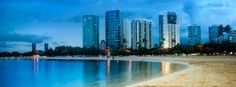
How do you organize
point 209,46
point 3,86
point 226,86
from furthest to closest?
1. point 209,46
2. point 3,86
3. point 226,86

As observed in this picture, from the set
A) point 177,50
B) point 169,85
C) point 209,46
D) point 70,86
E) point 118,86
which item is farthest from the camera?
point 177,50

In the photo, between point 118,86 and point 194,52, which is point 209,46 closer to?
point 194,52

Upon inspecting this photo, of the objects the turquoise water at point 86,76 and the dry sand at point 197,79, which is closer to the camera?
the dry sand at point 197,79

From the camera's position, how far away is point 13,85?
133 ft

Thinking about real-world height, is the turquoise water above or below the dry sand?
A: below

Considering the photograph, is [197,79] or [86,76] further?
[86,76]

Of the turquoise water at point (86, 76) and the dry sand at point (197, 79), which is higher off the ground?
the dry sand at point (197, 79)

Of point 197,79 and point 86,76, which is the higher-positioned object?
point 197,79

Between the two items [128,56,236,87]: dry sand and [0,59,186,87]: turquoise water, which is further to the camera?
[0,59,186,87]: turquoise water

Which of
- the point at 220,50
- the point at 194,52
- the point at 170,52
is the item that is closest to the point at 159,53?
the point at 170,52

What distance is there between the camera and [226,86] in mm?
22172

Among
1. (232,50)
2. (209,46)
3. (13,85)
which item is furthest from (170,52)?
(13,85)

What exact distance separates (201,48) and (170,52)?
25.9 metres

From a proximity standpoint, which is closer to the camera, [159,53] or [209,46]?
[209,46]
